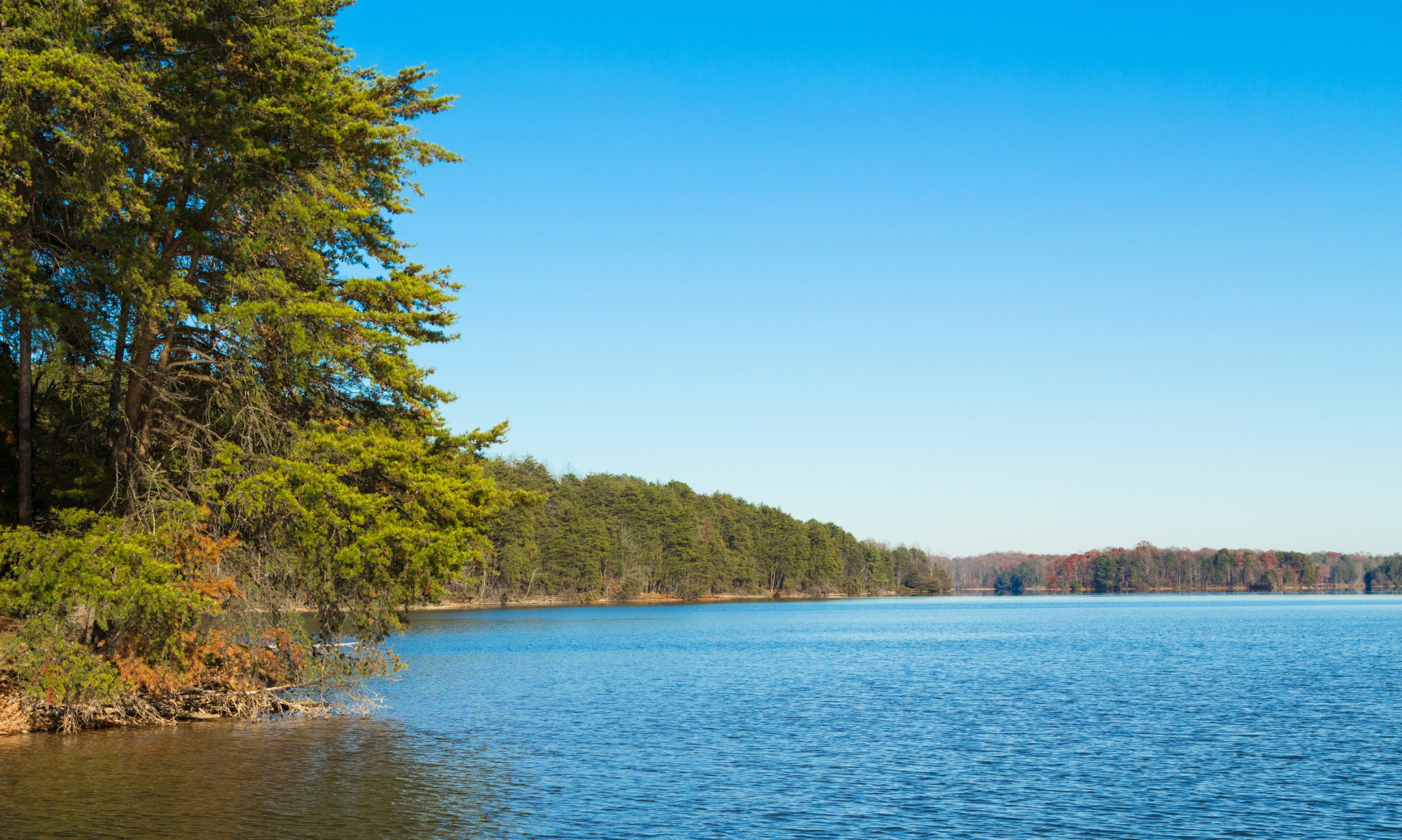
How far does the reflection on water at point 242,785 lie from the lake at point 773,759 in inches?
2.8

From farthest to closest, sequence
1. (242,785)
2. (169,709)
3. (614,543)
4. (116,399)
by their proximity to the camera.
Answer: (614,543)
(169,709)
(116,399)
(242,785)

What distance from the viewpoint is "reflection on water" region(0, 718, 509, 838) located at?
1648 centimetres

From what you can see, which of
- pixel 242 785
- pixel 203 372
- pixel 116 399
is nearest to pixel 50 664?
pixel 242 785

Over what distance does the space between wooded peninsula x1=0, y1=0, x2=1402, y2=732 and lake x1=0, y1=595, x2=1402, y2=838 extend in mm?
Answer: 2310

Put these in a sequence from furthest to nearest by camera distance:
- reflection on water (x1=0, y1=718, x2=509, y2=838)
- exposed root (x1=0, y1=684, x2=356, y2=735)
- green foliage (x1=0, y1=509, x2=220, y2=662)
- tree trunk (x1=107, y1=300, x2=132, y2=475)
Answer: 1. tree trunk (x1=107, y1=300, x2=132, y2=475)
2. exposed root (x1=0, y1=684, x2=356, y2=735)
3. green foliage (x1=0, y1=509, x2=220, y2=662)
4. reflection on water (x1=0, y1=718, x2=509, y2=838)

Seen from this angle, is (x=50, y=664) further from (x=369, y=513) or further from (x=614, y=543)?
(x=614, y=543)

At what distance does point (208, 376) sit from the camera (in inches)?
1022

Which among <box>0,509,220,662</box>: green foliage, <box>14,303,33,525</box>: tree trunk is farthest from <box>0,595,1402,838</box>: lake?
<box>14,303,33,525</box>: tree trunk

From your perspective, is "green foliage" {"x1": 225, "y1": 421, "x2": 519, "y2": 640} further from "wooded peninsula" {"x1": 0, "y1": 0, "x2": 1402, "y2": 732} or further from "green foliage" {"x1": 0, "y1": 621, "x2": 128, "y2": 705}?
"green foliage" {"x1": 0, "y1": 621, "x2": 128, "y2": 705}

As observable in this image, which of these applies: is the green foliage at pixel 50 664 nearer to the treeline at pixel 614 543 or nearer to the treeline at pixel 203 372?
the treeline at pixel 203 372

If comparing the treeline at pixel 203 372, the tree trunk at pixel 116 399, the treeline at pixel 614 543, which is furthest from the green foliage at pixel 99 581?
the treeline at pixel 614 543

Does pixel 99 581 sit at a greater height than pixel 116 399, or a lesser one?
lesser

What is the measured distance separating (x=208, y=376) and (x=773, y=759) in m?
16.5

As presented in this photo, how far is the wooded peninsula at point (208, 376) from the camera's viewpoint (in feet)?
70.4
